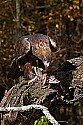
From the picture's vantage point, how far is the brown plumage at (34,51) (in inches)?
129

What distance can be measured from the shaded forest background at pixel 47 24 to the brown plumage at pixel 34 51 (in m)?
3.74

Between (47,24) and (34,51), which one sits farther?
(47,24)

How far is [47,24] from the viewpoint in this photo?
7.81 metres

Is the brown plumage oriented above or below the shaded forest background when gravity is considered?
above

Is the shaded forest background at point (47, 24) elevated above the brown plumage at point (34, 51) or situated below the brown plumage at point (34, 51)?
below

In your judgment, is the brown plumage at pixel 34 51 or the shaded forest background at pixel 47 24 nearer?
the brown plumage at pixel 34 51

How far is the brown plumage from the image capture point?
3.27 m

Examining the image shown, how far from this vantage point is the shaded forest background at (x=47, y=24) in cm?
746

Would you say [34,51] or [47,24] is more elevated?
[34,51]

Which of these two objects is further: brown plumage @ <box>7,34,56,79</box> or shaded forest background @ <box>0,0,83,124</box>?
shaded forest background @ <box>0,0,83,124</box>

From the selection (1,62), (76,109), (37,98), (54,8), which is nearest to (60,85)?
(37,98)

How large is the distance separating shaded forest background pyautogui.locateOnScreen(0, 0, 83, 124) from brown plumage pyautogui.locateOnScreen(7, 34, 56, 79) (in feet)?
12.3

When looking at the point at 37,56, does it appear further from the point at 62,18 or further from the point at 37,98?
the point at 62,18

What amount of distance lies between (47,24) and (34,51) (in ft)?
14.9
